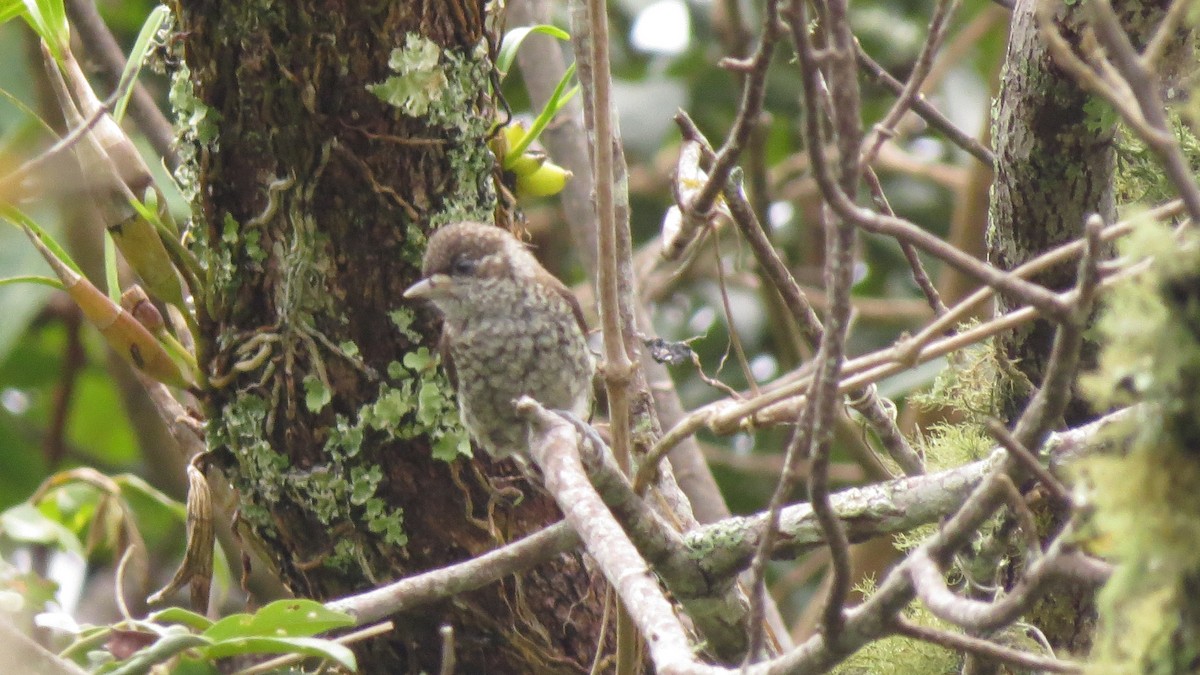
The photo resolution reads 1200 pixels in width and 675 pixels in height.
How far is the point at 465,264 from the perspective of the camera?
8.93ft

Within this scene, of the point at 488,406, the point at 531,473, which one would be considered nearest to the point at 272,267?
the point at 488,406

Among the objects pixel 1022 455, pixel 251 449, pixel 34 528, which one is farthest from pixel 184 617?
pixel 1022 455

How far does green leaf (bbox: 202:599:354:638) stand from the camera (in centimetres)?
208

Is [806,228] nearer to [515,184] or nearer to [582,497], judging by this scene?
[515,184]

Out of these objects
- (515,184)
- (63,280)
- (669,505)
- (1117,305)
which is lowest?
(669,505)

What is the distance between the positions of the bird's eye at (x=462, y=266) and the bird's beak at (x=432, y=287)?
0.09 feet

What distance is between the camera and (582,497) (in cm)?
184

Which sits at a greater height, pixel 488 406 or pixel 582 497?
pixel 488 406

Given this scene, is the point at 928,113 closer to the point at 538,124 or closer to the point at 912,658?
the point at 538,124

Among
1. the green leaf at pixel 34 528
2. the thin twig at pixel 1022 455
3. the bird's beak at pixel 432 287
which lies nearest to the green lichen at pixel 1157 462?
the thin twig at pixel 1022 455

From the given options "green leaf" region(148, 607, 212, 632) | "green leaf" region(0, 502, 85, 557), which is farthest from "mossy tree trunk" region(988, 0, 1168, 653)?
"green leaf" region(0, 502, 85, 557)

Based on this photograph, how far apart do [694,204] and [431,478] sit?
Answer: 92 centimetres

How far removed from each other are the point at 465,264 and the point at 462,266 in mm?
12

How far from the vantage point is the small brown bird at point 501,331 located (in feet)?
8.79
